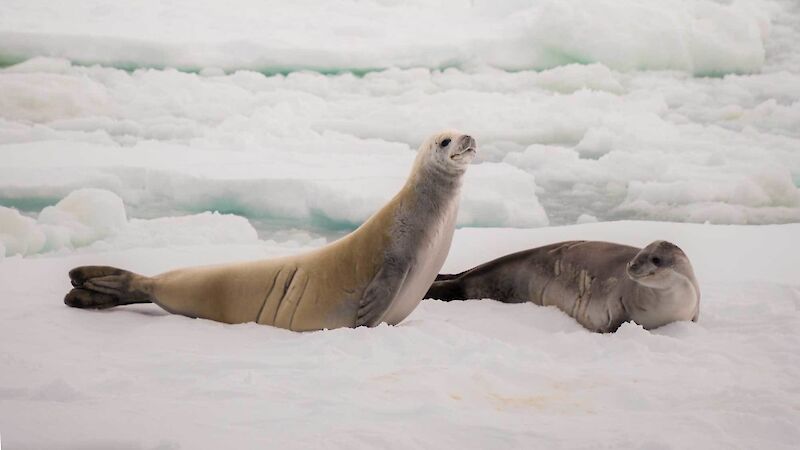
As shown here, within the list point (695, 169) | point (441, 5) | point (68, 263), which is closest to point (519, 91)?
point (441, 5)

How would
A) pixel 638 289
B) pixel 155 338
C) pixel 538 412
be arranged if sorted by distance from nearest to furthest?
pixel 538 412, pixel 155 338, pixel 638 289

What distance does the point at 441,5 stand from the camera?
6.05 metres

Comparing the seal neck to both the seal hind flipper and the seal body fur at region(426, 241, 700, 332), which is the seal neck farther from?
the seal hind flipper

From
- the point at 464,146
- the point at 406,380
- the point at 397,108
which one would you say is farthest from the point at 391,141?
the point at 406,380

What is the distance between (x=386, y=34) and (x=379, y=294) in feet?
10.1

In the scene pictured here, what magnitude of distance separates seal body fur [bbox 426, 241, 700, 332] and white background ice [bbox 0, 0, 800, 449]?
0.11m

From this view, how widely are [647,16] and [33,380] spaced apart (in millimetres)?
5171

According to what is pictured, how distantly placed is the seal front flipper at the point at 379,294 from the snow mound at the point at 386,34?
2.79 meters

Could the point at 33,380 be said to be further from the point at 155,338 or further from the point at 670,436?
the point at 670,436

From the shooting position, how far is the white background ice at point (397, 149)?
3.32 meters

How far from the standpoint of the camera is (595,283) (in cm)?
375

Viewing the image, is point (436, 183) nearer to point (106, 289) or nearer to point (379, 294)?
point (379, 294)

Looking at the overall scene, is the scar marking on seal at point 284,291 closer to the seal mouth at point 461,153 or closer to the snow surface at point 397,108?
the seal mouth at point 461,153

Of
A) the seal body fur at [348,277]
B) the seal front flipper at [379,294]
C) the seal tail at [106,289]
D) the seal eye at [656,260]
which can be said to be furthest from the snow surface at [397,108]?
the seal eye at [656,260]
